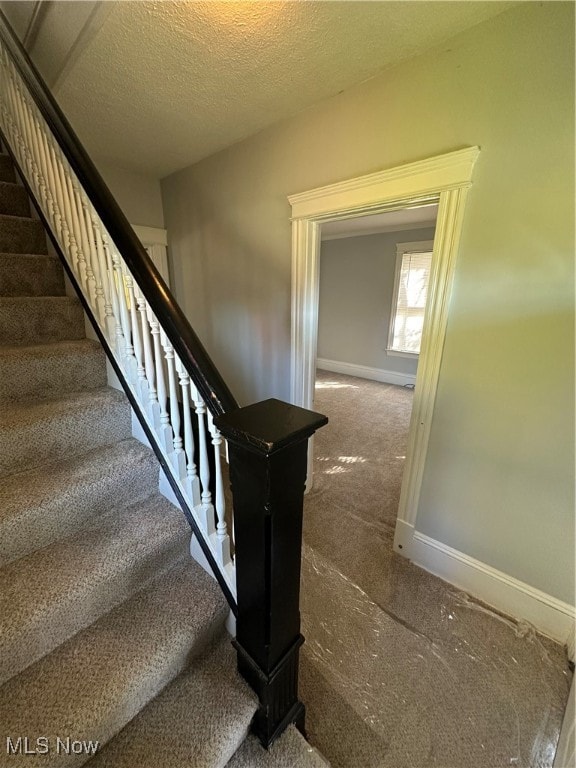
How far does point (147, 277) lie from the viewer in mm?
937

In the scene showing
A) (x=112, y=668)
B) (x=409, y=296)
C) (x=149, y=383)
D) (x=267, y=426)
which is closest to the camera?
(x=267, y=426)

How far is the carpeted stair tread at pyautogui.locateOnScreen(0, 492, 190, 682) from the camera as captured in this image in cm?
81

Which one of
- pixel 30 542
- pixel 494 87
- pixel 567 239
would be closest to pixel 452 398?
pixel 567 239

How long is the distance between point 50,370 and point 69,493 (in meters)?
0.59

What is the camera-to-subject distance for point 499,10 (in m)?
1.04

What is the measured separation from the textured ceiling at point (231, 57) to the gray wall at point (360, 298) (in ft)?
10.7

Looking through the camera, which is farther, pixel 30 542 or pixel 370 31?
pixel 370 31

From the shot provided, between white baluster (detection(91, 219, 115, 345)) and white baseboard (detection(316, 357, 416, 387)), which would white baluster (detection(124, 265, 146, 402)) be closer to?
white baluster (detection(91, 219, 115, 345))

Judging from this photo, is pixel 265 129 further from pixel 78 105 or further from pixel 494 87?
pixel 494 87

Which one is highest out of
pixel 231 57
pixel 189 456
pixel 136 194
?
pixel 231 57

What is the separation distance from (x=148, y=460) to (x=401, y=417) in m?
3.12

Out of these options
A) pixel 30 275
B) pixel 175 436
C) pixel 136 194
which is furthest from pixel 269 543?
pixel 136 194

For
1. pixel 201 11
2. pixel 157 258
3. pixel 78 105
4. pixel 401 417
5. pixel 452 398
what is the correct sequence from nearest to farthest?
pixel 201 11 → pixel 452 398 → pixel 78 105 → pixel 157 258 → pixel 401 417

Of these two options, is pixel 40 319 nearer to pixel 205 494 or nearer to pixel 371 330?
pixel 205 494
